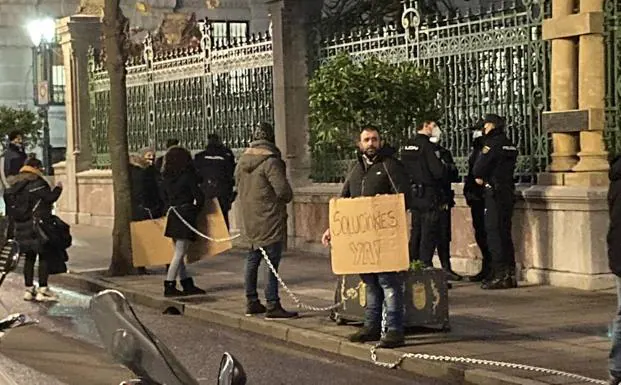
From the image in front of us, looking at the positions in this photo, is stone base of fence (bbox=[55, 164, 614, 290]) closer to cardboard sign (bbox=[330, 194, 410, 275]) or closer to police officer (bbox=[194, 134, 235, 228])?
cardboard sign (bbox=[330, 194, 410, 275])

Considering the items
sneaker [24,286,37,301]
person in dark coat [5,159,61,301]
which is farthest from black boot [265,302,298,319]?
sneaker [24,286,37,301]

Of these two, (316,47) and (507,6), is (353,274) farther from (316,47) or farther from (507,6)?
(316,47)

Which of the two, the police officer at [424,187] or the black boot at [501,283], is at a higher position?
the police officer at [424,187]

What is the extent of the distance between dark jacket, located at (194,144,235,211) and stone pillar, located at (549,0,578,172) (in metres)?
6.73

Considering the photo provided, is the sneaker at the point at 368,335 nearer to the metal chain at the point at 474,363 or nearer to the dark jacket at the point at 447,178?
the metal chain at the point at 474,363

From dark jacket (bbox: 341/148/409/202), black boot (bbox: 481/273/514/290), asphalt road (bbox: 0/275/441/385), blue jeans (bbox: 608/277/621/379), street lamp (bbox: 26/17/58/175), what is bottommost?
asphalt road (bbox: 0/275/441/385)

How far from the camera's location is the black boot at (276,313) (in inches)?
465

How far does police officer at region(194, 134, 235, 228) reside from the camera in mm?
18906

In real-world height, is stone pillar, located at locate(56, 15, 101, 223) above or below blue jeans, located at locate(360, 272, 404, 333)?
above

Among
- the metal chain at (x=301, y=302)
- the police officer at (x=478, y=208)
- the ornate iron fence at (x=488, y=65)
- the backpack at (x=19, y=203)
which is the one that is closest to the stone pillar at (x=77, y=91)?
the ornate iron fence at (x=488, y=65)

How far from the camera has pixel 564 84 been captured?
1359 cm

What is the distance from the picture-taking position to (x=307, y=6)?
18.8 meters

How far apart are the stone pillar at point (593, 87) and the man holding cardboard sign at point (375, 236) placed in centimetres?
407

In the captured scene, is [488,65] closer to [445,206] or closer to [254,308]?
[445,206]
